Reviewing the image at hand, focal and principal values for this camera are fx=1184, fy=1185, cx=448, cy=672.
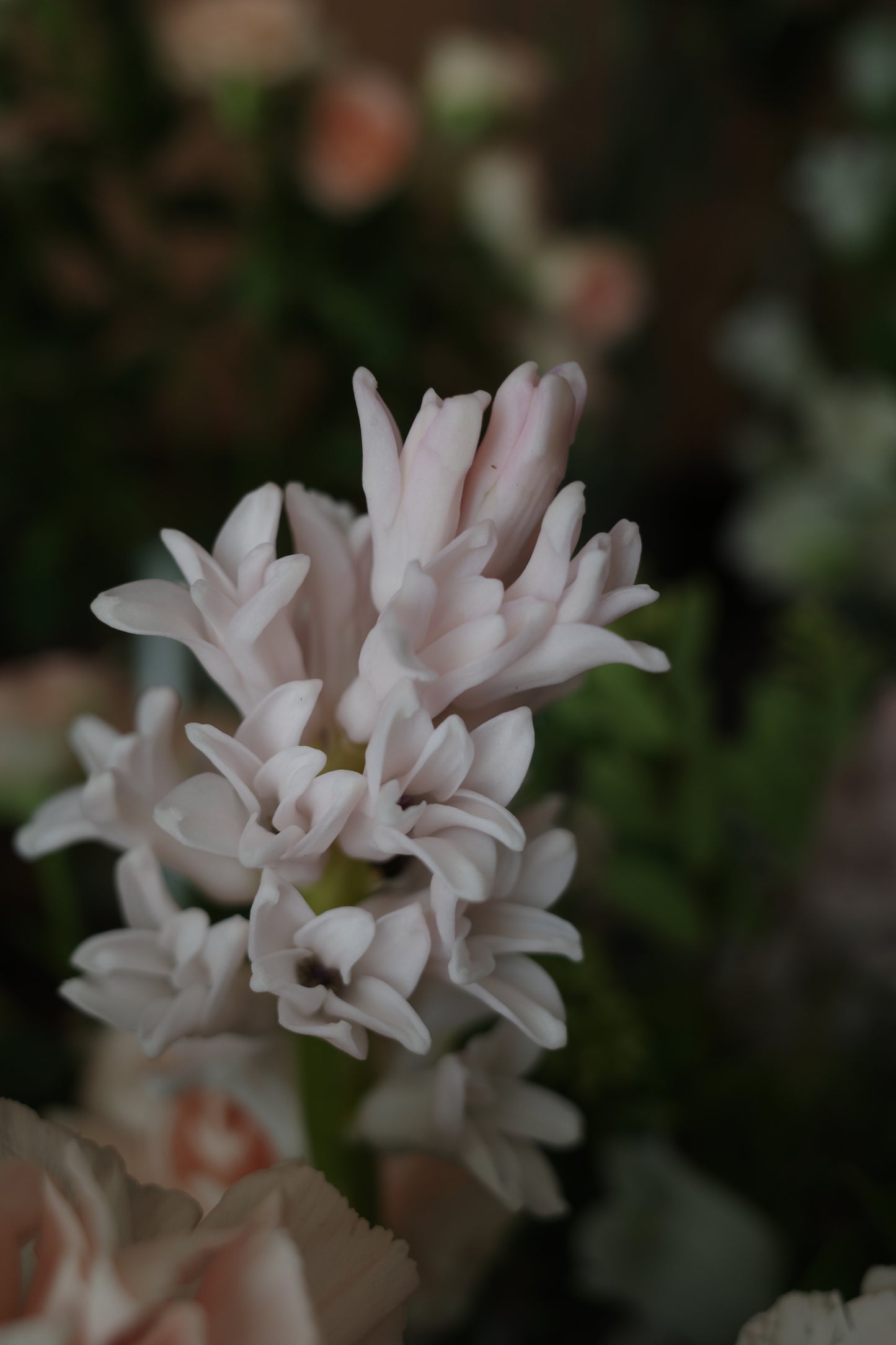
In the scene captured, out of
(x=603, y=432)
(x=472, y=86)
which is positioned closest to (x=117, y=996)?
(x=472, y=86)

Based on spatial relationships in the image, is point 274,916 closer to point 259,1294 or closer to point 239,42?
point 259,1294

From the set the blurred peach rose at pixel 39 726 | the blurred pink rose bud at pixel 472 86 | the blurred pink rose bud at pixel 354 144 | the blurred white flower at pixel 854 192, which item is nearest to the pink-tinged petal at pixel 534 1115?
the blurred peach rose at pixel 39 726

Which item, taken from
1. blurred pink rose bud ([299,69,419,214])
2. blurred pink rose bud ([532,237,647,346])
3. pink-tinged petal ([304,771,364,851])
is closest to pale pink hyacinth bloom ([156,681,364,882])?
A: pink-tinged petal ([304,771,364,851])

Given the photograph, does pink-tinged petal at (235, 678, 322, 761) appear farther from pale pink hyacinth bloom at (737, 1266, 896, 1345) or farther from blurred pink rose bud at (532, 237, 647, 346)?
blurred pink rose bud at (532, 237, 647, 346)

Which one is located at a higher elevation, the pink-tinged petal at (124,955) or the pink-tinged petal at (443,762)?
the pink-tinged petal at (443,762)

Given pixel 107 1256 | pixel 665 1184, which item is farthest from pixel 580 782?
pixel 107 1256

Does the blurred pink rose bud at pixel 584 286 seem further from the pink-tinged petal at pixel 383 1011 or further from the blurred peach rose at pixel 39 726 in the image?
the pink-tinged petal at pixel 383 1011
